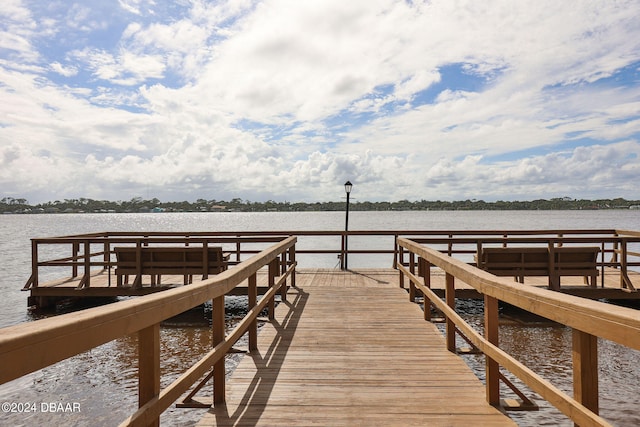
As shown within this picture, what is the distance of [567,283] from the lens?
9.80 meters

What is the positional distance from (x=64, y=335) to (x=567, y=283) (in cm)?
1086

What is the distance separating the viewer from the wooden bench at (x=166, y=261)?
861cm

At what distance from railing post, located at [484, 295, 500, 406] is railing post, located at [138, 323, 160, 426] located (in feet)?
7.18

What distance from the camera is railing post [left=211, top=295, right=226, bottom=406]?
2.93m

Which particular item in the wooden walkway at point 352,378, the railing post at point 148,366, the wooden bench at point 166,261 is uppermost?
the railing post at point 148,366

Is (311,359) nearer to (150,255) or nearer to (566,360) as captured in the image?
(566,360)

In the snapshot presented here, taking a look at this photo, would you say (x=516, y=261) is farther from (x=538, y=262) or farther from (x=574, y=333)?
(x=574, y=333)

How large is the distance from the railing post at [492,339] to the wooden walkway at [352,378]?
0.33ft

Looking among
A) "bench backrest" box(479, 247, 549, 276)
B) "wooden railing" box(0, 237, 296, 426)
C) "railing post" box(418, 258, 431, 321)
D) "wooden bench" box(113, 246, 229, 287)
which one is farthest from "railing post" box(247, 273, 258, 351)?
"bench backrest" box(479, 247, 549, 276)

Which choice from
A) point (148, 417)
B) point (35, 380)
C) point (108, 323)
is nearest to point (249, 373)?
point (148, 417)

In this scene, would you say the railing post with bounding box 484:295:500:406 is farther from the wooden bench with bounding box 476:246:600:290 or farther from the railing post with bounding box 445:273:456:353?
the wooden bench with bounding box 476:246:600:290

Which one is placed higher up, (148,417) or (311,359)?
(148,417)

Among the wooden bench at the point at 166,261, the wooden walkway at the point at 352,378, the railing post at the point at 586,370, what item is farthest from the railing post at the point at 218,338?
the wooden bench at the point at 166,261

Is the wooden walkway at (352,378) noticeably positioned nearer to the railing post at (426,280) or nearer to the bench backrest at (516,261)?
the railing post at (426,280)
